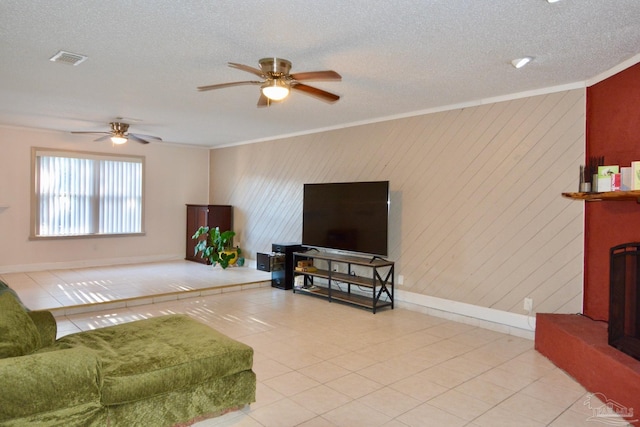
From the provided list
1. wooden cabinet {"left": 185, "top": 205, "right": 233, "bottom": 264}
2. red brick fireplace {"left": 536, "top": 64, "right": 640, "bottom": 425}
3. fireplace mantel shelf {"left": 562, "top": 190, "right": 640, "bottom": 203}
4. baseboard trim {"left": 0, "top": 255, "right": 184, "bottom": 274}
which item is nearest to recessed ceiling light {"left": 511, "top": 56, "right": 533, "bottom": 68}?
red brick fireplace {"left": 536, "top": 64, "right": 640, "bottom": 425}

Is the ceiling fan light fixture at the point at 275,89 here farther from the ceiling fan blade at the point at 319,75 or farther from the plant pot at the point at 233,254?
the plant pot at the point at 233,254

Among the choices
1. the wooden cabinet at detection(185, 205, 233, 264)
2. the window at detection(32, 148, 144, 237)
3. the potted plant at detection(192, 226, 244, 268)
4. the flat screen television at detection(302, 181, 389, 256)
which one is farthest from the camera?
the wooden cabinet at detection(185, 205, 233, 264)

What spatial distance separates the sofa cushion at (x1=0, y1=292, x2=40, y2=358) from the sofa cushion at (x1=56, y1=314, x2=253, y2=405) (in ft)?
0.71

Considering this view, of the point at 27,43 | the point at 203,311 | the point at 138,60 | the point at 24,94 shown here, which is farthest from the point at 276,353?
the point at 24,94

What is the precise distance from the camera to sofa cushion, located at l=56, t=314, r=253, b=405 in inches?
87.6

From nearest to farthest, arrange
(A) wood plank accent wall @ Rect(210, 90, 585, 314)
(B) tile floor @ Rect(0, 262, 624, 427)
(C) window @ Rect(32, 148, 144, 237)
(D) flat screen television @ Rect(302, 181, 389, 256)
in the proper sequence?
Result: (B) tile floor @ Rect(0, 262, 624, 427), (A) wood plank accent wall @ Rect(210, 90, 585, 314), (D) flat screen television @ Rect(302, 181, 389, 256), (C) window @ Rect(32, 148, 144, 237)

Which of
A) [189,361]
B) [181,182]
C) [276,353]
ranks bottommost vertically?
[276,353]

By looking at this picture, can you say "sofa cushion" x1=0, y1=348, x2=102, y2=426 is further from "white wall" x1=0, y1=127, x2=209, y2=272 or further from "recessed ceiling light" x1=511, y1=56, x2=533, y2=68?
"white wall" x1=0, y1=127, x2=209, y2=272

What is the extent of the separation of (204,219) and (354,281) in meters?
4.05

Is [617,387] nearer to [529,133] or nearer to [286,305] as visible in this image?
[529,133]

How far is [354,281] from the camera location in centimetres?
539

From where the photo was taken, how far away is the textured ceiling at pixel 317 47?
2539 millimetres

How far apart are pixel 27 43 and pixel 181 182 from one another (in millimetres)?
5822

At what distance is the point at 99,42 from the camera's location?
311 centimetres
